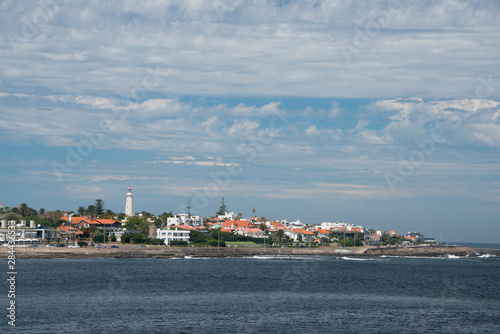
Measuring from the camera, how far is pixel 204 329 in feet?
120

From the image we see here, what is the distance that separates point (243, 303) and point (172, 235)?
93.0 meters

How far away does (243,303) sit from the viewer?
48500 millimetres

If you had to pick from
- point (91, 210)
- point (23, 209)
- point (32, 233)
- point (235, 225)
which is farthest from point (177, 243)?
point (23, 209)

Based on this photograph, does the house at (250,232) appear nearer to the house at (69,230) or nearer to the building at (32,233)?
the house at (69,230)

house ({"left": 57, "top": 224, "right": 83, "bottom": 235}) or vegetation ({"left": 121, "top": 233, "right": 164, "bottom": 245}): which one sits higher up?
house ({"left": 57, "top": 224, "right": 83, "bottom": 235})

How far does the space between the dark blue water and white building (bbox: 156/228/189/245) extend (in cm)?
6083

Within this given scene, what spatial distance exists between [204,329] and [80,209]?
147777 mm

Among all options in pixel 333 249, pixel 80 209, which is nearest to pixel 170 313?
pixel 333 249

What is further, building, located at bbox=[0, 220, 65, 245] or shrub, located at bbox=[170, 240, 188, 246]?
shrub, located at bbox=[170, 240, 188, 246]

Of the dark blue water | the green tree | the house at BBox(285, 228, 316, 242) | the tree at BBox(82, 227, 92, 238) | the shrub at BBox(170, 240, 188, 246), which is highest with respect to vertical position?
the green tree

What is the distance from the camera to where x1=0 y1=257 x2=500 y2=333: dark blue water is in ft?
125

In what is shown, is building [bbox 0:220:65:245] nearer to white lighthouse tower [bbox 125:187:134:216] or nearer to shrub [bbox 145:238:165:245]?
shrub [bbox 145:238:165:245]

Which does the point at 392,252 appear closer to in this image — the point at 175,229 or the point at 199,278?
the point at 175,229

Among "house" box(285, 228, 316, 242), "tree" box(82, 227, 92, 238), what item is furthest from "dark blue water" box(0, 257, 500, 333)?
"house" box(285, 228, 316, 242)
